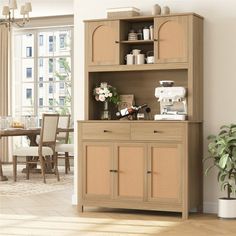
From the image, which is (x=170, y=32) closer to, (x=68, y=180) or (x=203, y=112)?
(x=203, y=112)

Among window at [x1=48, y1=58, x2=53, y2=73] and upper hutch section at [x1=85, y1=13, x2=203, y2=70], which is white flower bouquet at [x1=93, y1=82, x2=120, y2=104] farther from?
window at [x1=48, y1=58, x2=53, y2=73]

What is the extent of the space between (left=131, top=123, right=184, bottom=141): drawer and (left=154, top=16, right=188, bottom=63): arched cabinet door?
0.62 m

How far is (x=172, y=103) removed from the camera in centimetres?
627

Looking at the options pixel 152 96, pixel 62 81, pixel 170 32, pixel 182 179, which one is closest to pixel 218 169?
pixel 182 179

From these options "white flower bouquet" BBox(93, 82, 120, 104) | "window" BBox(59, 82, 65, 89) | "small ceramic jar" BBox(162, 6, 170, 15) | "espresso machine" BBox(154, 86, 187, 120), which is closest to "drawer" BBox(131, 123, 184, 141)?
"espresso machine" BBox(154, 86, 187, 120)

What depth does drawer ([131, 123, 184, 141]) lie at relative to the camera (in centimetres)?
596

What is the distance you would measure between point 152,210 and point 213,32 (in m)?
1.79

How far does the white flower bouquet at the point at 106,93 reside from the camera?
6418 mm

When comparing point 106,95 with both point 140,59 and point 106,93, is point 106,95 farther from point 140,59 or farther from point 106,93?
point 140,59

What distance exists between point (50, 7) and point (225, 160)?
19.2ft

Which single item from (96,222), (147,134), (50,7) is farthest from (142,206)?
(50,7)

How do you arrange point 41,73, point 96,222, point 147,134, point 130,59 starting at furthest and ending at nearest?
point 41,73 → point 130,59 → point 147,134 → point 96,222

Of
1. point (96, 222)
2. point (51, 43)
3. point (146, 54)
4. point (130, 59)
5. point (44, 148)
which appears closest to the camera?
point (96, 222)

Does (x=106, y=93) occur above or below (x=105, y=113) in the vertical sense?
above
